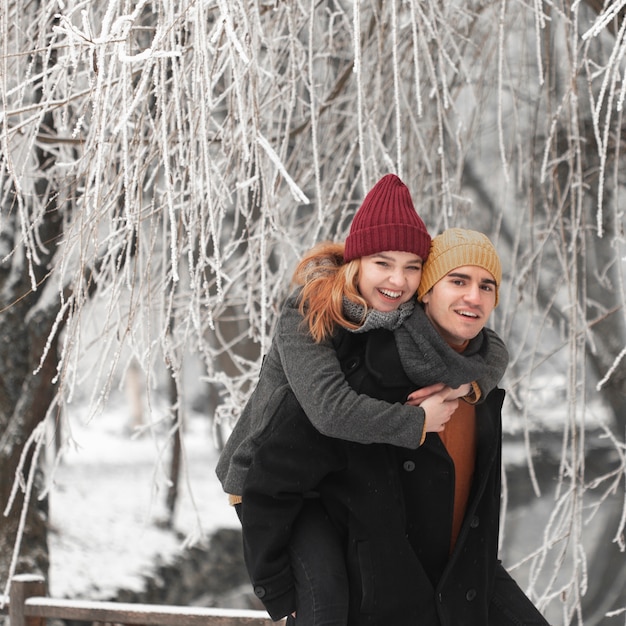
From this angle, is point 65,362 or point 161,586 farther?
point 161,586

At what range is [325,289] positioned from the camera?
1.40 metres

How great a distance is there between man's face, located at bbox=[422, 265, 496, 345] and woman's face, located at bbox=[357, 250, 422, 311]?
0.05 m

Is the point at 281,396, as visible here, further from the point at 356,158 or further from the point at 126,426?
the point at 126,426

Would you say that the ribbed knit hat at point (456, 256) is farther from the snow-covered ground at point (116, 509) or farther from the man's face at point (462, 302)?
the snow-covered ground at point (116, 509)

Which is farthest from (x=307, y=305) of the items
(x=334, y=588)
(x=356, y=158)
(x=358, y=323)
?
(x=356, y=158)

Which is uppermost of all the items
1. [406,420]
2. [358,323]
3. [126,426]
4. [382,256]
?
[382,256]

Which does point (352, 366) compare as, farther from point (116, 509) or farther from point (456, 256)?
point (116, 509)

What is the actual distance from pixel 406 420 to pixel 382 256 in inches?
→ 10.5

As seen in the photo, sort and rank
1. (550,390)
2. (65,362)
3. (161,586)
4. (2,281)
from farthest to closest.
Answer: (161,586) → (550,390) → (2,281) → (65,362)

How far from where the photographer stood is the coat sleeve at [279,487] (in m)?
1.32

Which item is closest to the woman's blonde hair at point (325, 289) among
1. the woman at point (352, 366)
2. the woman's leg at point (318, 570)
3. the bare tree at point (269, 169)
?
the woman at point (352, 366)

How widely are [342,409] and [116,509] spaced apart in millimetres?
5404

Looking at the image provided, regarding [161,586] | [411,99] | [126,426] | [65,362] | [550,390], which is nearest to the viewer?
[65,362]

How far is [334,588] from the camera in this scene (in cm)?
132
